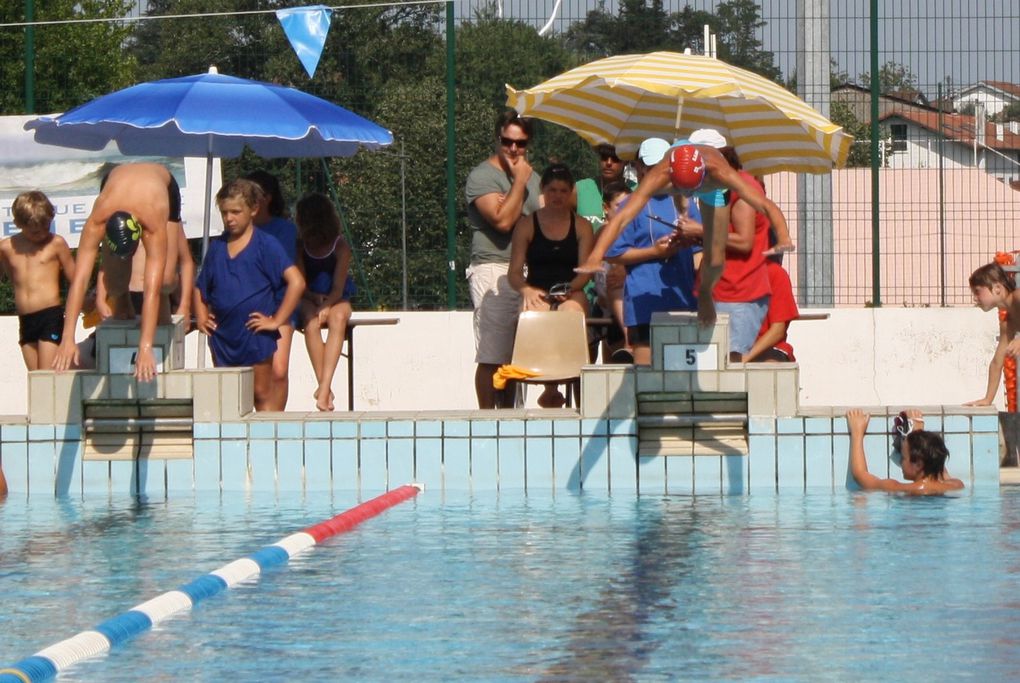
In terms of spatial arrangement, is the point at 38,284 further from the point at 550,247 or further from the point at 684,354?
the point at 684,354

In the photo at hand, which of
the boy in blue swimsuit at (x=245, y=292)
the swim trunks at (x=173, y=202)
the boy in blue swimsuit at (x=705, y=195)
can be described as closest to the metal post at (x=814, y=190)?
the boy in blue swimsuit at (x=705, y=195)

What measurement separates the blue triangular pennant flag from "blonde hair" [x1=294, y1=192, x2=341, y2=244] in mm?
2234

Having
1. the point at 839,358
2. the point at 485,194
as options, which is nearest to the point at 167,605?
the point at 485,194

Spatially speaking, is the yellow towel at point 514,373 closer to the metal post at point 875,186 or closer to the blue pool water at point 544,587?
the blue pool water at point 544,587

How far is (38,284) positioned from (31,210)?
0.60m

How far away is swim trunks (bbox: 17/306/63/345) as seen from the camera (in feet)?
35.6

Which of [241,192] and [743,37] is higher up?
[743,37]

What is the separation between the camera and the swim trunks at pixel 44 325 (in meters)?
10.8

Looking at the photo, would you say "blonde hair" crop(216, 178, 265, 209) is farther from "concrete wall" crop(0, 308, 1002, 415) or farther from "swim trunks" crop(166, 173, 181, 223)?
"concrete wall" crop(0, 308, 1002, 415)

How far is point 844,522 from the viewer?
27.0 feet

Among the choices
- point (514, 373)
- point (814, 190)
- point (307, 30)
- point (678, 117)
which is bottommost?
point (514, 373)

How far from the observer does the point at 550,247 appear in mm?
10789

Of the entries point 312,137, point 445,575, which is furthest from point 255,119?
point 445,575

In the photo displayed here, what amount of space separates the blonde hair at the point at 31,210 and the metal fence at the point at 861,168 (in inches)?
135
